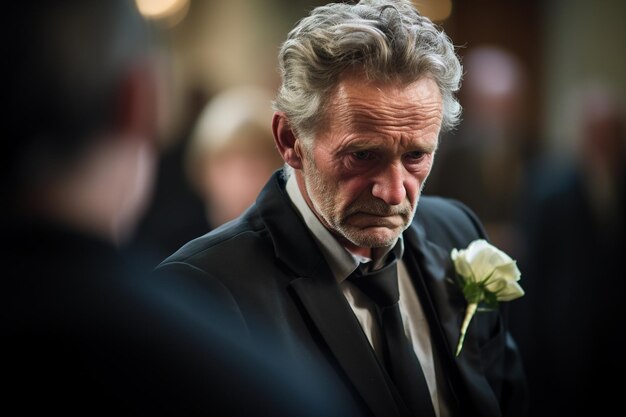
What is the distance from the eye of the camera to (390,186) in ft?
6.65

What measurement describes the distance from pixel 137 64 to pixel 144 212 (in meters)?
2.06

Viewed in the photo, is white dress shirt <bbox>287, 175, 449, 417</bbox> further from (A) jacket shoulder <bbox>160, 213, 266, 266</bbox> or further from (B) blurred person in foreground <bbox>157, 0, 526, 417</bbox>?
(A) jacket shoulder <bbox>160, 213, 266, 266</bbox>

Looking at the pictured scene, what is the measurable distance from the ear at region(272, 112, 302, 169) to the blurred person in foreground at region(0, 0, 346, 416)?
2.80 feet

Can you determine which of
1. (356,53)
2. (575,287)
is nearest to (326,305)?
(356,53)

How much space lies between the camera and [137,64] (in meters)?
1.32

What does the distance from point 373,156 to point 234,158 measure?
1698 millimetres

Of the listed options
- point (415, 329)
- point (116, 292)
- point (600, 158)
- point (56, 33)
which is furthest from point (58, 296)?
point (600, 158)

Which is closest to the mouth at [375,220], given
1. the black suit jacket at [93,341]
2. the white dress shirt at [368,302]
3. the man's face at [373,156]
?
the man's face at [373,156]

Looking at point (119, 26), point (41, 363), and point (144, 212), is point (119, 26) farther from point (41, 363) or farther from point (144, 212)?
point (144, 212)

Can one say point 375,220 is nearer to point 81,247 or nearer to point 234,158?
point 81,247

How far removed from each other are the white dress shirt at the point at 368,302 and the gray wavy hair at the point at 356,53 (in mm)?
226

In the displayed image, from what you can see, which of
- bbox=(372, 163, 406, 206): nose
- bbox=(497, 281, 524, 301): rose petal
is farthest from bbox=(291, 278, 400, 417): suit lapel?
bbox=(497, 281, 524, 301): rose petal

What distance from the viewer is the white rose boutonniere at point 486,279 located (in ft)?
7.72

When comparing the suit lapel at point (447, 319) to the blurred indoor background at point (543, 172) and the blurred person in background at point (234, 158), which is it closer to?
the blurred indoor background at point (543, 172)
